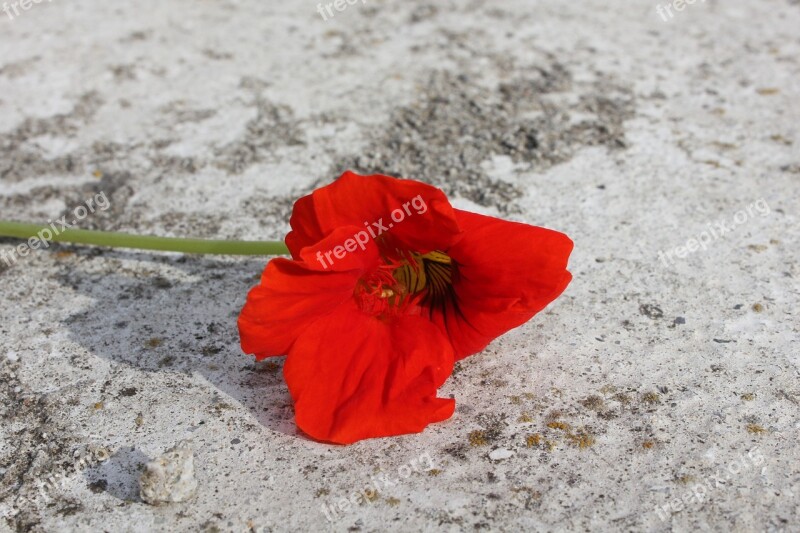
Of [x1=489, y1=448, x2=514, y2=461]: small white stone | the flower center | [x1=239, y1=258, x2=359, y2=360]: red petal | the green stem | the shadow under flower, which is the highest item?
[x1=239, y1=258, x2=359, y2=360]: red petal

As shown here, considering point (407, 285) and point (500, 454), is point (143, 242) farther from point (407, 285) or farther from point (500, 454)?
point (500, 454)

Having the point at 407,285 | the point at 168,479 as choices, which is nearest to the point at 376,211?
the point at 407,285

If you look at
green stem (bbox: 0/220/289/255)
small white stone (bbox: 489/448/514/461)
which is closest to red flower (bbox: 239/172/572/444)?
small white stone (bbox: 489/448/514/461)

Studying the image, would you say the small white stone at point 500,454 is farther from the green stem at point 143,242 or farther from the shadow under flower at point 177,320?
the green stem at point 143,242

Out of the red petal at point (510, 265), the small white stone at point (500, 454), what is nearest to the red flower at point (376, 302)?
the red petal at point (510, 265)

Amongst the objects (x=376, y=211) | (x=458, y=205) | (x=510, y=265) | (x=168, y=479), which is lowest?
(x=458, y=205)

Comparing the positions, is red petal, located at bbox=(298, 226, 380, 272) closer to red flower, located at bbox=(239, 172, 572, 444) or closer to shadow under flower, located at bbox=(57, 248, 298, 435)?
red flower, located at bbox=(239, 172, 572, 444)
